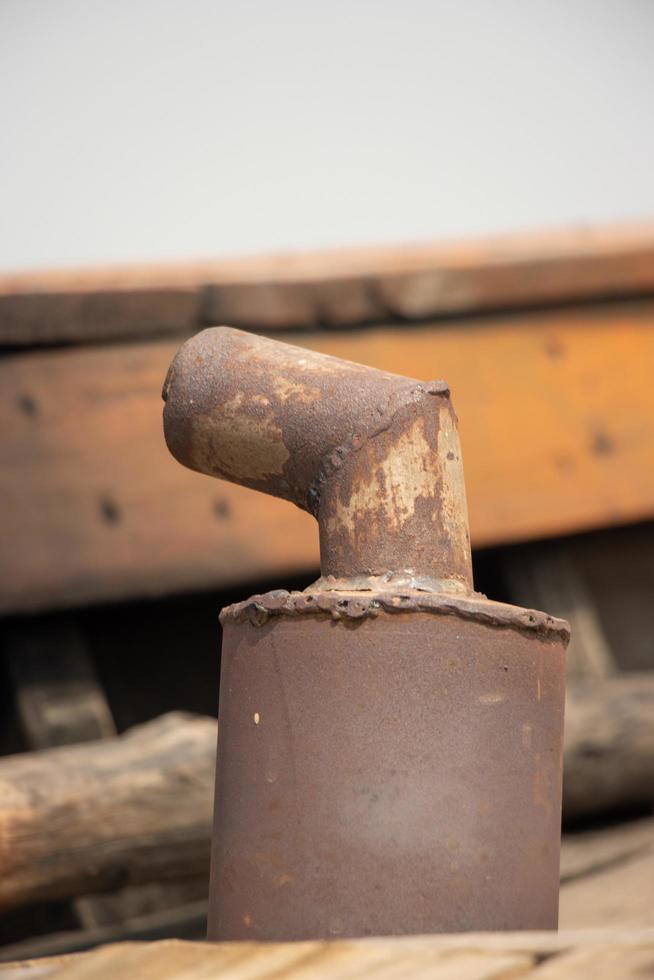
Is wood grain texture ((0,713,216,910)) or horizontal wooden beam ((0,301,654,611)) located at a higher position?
horizontal wooden beam ((0,301,654,611))

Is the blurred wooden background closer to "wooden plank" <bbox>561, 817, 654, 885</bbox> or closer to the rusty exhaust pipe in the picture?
"wooden plank" <bbox>561, 817, 654, 885</bbox>

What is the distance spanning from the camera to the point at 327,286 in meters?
3.53

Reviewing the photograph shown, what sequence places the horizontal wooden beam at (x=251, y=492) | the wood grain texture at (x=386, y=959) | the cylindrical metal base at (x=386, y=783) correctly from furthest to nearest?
1. the horizontal wooden beam at (x=251, y=492)
2. the cylindrical metal base at (x=386, y=783)
3. the wood grain texture at (x=386, y=959)

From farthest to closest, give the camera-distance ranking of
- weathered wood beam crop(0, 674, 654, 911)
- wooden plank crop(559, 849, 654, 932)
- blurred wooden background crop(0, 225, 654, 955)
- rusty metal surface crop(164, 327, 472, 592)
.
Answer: blurred wooden background crop(0, 225, 654, 955) → weathered wood beam crop(0, 674, 654, 911) → wooden plank crop(559, 849, 654, 932) → rusty metal surface crop(164, 327, 472, 592)

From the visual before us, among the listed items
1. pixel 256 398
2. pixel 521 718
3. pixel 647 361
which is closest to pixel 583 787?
pixel 647 361

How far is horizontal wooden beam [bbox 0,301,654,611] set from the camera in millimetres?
3176

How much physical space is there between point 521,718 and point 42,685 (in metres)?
1.71

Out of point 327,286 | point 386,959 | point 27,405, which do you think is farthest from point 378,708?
point 327,286

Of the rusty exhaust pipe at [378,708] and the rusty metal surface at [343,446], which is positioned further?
the rusty metal surface at [343,446]

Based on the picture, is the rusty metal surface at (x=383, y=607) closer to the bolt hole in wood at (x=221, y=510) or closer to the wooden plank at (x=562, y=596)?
the bolt hole in wood at (x=221, y=510)

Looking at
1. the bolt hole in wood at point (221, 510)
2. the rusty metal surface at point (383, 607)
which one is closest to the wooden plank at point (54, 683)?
the bolt hole in wood at point (221, 510)

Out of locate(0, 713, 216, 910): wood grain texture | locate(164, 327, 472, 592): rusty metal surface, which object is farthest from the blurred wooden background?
locate(164, 327, 472, 592): rusty metal surface

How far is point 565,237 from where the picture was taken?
397 centimetres

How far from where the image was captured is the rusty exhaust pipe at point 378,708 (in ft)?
5.54
